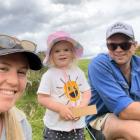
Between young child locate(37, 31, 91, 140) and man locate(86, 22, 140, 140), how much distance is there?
0.21 meters

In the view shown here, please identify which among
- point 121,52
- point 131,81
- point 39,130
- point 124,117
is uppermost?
point 121,52

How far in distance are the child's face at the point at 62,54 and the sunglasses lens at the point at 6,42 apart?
2.43m

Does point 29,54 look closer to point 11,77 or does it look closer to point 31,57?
point 31,57

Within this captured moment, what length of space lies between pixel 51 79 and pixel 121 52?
859 mm

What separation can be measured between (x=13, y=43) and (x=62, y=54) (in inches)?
97.7

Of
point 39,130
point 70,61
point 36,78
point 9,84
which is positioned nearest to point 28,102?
point 36,78

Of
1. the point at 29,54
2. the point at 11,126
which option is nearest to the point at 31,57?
the point at 29,54

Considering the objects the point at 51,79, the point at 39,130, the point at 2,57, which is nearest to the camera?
→ the point at 2,57

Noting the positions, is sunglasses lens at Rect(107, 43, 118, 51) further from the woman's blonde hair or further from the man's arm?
the woman's blonde hair

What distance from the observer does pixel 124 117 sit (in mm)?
4891

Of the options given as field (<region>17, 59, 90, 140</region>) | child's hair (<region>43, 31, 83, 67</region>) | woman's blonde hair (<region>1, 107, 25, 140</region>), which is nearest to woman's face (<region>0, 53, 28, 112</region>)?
woman's blonde hair (<region>1, 107, 25, 140</region>)

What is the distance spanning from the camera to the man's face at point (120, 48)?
5102 mm

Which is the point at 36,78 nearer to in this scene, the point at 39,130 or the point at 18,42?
the point at 39,130

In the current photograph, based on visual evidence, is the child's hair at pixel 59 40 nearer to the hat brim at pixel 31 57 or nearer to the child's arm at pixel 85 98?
the child's arm at pixel 85 98
